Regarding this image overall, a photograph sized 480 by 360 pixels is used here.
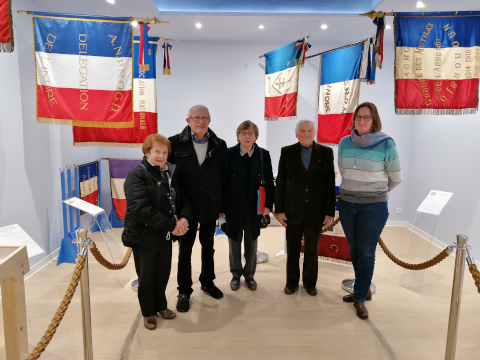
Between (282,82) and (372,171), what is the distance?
2584 millimetres

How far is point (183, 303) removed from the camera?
3143 mm

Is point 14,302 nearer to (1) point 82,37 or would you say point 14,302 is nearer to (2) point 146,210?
(2) point 146,210

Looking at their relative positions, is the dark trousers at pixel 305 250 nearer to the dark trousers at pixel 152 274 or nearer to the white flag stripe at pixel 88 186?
the dark trousers at pixel 152 274

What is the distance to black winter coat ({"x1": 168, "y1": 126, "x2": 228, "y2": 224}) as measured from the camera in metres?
2.96

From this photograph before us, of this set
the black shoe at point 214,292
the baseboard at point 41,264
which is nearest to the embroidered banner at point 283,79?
the black shoe at point 214,292

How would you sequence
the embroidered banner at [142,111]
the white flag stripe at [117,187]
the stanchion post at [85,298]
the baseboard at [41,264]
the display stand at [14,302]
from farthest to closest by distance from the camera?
the white flag stripe at [117,187] → the embroidered banner at [142,111] → the baseboard at [41,264] → the stanchion post at [85,298] → the display stand at [14,302]

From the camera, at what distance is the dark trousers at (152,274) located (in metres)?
2.68

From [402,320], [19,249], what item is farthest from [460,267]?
[19,249]

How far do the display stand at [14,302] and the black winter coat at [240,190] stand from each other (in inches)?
71.2

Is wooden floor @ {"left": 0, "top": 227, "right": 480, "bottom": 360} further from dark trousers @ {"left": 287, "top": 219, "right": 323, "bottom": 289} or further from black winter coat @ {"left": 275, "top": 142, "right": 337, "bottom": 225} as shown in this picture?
black winter coat @ {"left": 275, "top": 142, "right": 337, "bottom": 225}

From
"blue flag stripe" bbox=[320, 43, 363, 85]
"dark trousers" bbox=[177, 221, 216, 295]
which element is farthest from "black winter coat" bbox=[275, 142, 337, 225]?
"blue flag stripe" bbox=[320, 43, 363, 85]

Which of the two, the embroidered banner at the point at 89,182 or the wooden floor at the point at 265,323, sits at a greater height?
the embroidered banner at the point at 89,182

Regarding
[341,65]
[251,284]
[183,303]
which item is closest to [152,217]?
[183,303]

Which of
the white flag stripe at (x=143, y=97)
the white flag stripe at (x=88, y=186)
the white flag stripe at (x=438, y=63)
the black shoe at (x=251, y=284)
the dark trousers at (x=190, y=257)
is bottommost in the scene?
the black shoe at (x=251, y=284)
